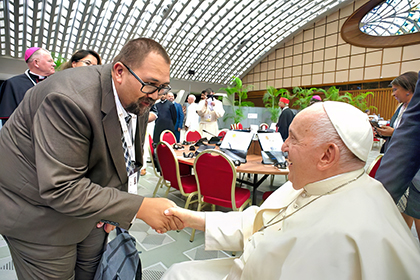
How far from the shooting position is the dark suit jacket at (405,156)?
3.87ft

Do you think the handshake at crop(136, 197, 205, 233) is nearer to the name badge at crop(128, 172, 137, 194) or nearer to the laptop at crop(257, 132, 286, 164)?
the name badge at crop(128, 172, 137, 194)

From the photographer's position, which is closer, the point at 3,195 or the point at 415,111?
the point at 3,195

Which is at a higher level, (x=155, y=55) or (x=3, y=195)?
(x=155, y=55)

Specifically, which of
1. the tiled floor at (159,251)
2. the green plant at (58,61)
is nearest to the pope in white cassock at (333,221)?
the tiled floor at (159,251)

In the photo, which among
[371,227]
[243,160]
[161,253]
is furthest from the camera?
[243,160]

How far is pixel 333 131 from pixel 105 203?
3.19ft

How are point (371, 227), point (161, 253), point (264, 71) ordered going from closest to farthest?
point (371, 227), point (161, 253), point (264, 71)

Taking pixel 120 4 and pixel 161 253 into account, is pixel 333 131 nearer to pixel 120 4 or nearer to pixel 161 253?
pixel 161 253

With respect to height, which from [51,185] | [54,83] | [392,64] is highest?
[392,64]

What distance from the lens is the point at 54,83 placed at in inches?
38.5

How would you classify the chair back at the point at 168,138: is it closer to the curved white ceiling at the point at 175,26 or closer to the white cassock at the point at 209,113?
the white cassock at the point at 209,113

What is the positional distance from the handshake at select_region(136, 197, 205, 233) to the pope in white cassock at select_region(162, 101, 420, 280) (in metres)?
0.04

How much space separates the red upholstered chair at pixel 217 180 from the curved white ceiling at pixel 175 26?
14964 millimetres

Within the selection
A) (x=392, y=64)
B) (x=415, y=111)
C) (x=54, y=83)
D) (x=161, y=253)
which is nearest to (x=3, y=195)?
(x=54, y=83)
